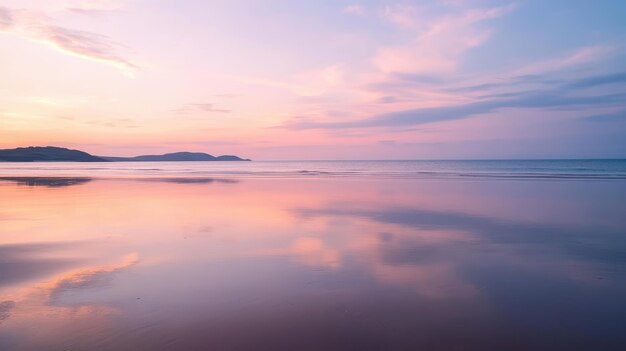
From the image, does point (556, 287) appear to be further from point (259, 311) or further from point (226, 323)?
point (226, 323)

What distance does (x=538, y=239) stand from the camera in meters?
10.7

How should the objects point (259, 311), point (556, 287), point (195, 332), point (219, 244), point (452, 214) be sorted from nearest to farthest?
point (195, 332)
point (259, 311)
point (556, 287)
point (219, 244)
point (452, 214)

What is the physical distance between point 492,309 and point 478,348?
4.30 ft

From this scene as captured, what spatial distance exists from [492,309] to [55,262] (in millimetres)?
8566

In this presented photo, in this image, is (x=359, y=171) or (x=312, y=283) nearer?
(x=312, y=283)

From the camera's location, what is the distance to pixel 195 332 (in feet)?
17.0

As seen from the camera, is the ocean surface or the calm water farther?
the ocean surface

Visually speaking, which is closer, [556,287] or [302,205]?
[556,287]

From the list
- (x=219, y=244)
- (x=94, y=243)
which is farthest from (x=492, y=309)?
(x=94, y=243)

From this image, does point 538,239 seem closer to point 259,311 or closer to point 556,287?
point 556,287

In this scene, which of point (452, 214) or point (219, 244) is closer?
point (219, 244)

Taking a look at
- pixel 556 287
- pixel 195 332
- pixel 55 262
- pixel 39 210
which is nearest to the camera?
pixel 195 332

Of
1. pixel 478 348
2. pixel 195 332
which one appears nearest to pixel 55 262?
pixel 195 332

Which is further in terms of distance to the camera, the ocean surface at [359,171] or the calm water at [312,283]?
the ocean surface at [359,171]
